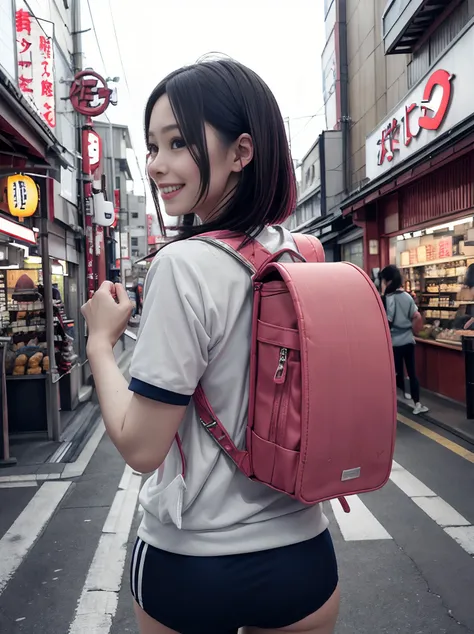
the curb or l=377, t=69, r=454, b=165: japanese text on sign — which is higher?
l=377, t=69, r=454, b=165: japanese text on sign

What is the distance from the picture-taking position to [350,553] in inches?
150

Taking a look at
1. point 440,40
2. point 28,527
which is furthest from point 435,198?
point 28,527

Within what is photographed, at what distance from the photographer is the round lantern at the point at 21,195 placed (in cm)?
665

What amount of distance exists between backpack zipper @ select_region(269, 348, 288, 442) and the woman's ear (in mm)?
438

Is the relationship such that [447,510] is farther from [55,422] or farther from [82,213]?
[82,213]

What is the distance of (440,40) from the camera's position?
983 cm

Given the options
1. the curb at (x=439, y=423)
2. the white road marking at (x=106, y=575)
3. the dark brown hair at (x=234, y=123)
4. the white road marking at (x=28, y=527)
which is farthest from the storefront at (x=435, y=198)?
the dark brown hair at (x=234, y=123)

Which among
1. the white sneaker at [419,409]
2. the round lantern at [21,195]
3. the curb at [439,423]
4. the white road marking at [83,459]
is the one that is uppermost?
the round lantern at [21,195]

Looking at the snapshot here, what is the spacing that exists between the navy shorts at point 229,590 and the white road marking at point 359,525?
319 cm

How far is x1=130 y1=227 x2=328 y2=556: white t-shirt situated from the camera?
39.0 inches

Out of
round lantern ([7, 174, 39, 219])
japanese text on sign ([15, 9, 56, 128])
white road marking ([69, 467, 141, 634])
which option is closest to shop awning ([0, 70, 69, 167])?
round lantern ([7, 174, 39, 219])

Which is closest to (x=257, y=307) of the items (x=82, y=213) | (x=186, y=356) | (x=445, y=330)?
(x=186, y=356)

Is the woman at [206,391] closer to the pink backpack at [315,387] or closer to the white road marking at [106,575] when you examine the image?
the pink backpack at [315,387]

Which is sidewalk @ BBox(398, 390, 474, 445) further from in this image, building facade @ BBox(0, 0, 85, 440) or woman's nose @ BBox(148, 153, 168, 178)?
woman's nose @ BBox(148, 153, 168, 178)
